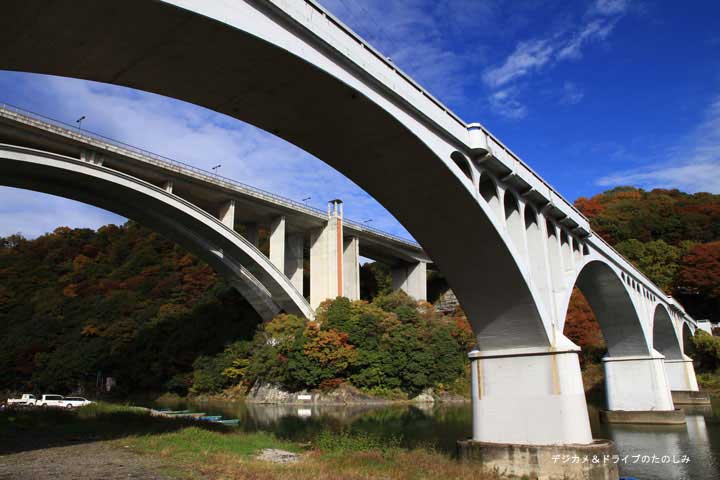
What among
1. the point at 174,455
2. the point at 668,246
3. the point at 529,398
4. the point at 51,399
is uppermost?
the point at 668,246

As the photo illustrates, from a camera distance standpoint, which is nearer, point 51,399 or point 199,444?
point 199,444

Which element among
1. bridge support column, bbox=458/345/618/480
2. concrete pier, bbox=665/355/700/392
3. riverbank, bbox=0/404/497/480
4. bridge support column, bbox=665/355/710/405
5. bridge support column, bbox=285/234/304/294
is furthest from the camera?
bridge support column, bbox=285/234/304/294

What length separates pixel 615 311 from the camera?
28.3 metres

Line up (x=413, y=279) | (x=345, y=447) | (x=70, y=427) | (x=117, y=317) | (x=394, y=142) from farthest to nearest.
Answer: (x=413, y=279) < (x=117, y=317) < (x=70, y=427) < (x=345, y=447) < (x=394, y=142)

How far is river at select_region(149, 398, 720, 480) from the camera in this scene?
1623cm

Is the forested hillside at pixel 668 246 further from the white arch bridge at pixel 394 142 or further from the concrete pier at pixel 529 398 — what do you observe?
the concrete pier at pixel 529 398

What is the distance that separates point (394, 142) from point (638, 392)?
24860 millimetres

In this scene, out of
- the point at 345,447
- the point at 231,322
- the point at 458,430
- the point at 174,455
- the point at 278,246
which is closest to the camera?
the point at 174,455

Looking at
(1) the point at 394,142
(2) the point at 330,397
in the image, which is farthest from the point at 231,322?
(1) the point at 394,142

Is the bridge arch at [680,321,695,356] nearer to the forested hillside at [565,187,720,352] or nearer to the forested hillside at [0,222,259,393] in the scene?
the forested hillside at [565,187,720,352]

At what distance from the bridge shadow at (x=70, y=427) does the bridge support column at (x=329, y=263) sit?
2482 cm

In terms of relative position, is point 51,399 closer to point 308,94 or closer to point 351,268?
point 351,268

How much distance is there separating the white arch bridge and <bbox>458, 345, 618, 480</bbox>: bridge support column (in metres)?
0.04

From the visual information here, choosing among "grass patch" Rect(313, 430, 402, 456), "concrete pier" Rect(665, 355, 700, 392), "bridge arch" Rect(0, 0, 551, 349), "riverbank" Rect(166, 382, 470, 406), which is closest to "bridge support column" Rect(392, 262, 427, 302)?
"riverbank" Rect(166, 382, 470, 406)
